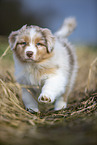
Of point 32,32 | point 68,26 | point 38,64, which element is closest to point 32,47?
point 32,32

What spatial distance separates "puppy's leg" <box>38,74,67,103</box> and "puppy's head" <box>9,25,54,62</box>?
0.36 metres

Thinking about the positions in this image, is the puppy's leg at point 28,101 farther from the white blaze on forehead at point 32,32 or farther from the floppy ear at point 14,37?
the white blaze on forehead at point 32,32

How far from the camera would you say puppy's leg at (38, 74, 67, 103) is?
2017 millimetres

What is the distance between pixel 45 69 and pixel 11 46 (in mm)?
601

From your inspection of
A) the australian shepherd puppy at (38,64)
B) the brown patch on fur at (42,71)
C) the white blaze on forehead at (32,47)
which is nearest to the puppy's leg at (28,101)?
the australian shepherd puppy at (38,64)

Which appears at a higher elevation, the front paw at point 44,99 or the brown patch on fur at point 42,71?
the brown patch on fur at point 42,71

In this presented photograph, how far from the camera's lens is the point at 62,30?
12.4 feet

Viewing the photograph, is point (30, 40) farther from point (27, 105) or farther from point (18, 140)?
point (18, 140)

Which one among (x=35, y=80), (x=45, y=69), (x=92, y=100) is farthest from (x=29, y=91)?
(x=92, y=100)

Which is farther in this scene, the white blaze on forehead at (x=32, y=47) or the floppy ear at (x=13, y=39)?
the floppy ear at (x=13, y=39)

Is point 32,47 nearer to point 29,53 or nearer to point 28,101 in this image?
point 29,53

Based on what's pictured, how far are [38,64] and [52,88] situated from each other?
1.41 ft

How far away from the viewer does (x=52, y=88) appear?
223 cm

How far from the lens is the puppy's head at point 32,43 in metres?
2.16
